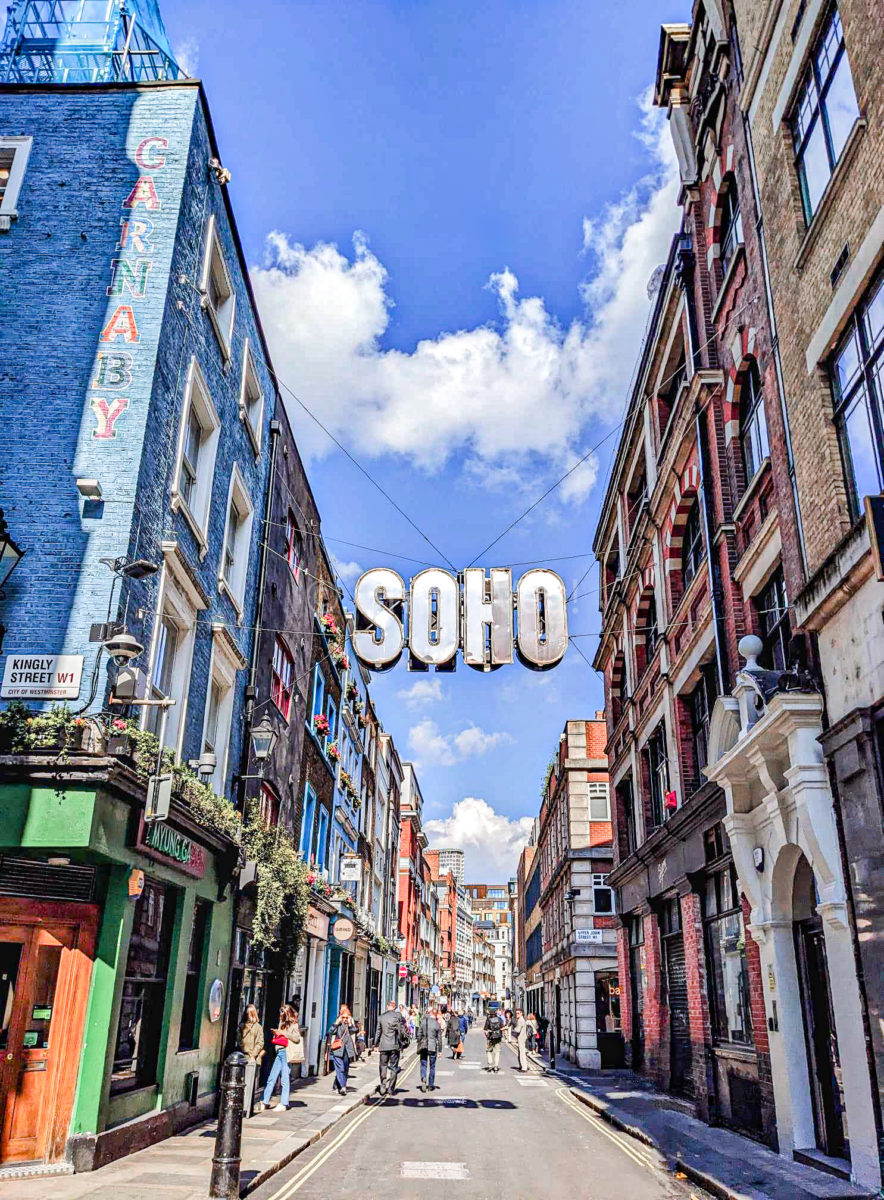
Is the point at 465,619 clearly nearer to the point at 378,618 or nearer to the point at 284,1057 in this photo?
the point at 378,618

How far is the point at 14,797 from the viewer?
9508 mm

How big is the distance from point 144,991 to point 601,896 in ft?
80.4

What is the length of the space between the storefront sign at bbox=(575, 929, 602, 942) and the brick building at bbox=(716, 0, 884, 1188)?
2134cm

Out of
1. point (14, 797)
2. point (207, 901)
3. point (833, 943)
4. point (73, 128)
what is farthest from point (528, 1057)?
point (73, 128)

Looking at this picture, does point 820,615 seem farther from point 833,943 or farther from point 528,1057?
point 528,1057

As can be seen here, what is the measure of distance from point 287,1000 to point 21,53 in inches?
759

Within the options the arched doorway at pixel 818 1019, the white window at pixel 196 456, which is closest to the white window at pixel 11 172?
the white window at pixel 196 456

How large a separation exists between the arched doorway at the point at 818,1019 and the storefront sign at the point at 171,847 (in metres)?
7.89

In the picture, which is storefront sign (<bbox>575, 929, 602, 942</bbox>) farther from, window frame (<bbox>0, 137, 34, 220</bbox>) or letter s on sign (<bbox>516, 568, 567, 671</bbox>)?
window frame (<bbox>0, 137, 34, 220</bbox>)

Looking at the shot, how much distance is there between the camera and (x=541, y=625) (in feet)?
42.7

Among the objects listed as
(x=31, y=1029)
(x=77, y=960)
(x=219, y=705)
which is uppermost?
(x=219, y=705)

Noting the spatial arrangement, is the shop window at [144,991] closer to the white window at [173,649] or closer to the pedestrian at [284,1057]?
the white window at [173,649]

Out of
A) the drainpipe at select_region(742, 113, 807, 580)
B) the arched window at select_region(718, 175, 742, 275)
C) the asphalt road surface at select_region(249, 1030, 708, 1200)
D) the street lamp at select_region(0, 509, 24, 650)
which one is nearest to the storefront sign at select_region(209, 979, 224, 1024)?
the asphalt road surface at select_region(249, 1030, 708, 1200)

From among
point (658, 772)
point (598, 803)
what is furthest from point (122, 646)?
point (598, 803)
